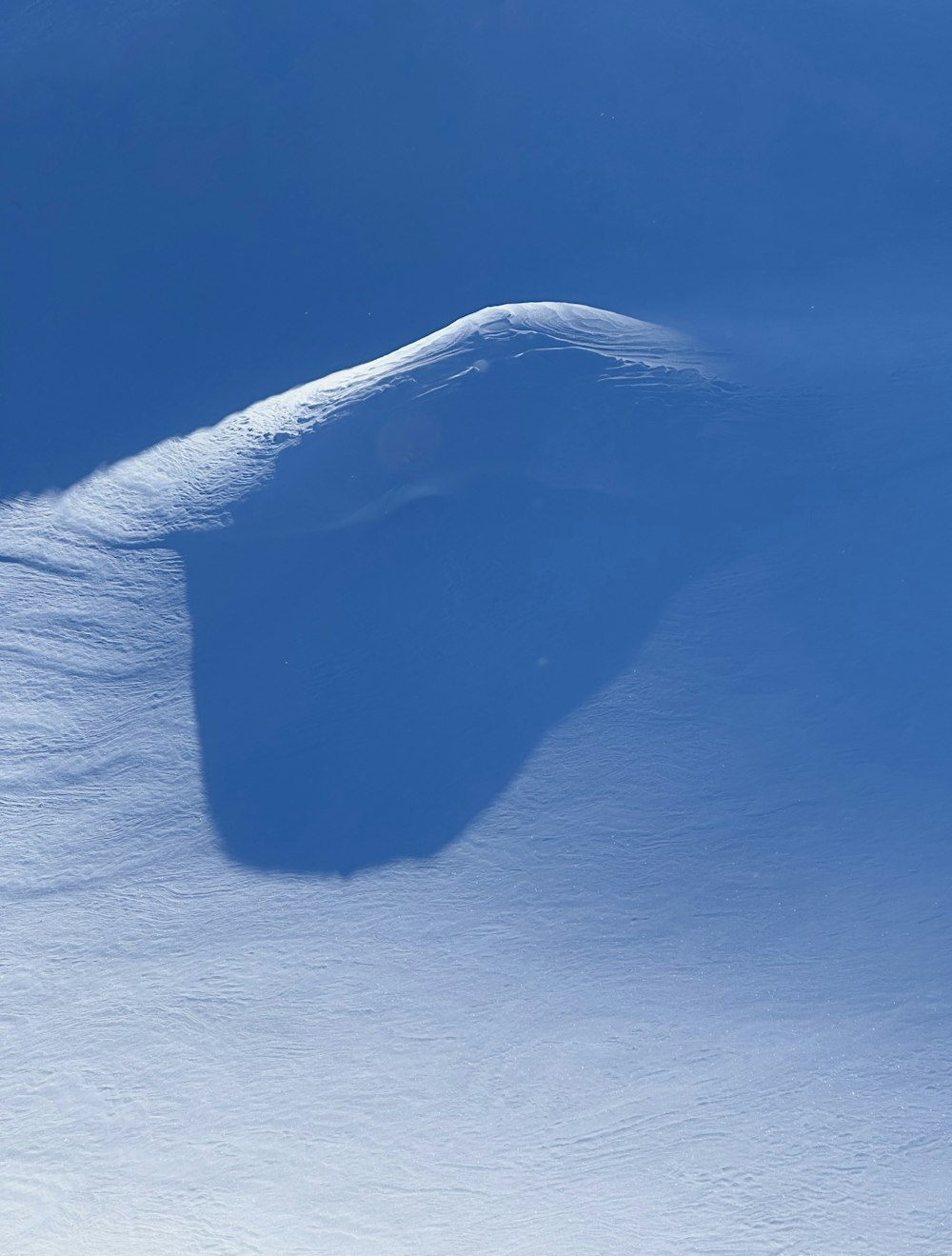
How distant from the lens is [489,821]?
575 cm

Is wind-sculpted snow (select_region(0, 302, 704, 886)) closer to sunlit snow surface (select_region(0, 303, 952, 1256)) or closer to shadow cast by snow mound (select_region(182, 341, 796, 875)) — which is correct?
sunlit snow surface (select_region(0, 303, 952, 1256))

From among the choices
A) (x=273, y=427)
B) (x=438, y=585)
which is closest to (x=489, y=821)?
(x=438, y=585)

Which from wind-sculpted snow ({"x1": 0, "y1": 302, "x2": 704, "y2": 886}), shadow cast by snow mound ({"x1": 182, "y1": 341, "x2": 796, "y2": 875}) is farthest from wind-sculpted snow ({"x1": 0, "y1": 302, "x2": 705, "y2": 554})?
shadow cast by snow mound ({"x1": 182, "y1": 341, "x2": 796, "y2": 875})

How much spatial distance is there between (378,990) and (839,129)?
8.35 meters

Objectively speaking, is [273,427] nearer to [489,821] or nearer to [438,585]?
[438,585]

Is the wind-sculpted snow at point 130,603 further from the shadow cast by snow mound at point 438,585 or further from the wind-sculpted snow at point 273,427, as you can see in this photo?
the shadow cast by snow mound at point 438,585

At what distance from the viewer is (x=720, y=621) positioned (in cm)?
652

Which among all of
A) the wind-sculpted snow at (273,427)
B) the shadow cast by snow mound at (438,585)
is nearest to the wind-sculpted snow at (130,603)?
the wind-sculpted snow at (273,427)

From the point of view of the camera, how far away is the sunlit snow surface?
14.0 feet

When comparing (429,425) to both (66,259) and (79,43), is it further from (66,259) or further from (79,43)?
(79,43)

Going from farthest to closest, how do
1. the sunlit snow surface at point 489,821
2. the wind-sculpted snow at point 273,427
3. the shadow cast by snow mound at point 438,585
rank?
the wind-sculpted snow at point 273,427 → the shadow cast by snow mound at point 438,585 → the sunlit snow surface at point 489,821

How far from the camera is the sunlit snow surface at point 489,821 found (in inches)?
169

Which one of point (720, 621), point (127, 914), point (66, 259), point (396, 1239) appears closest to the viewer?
point (396, 1239)

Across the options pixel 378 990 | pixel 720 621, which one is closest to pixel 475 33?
pixel 720 621
